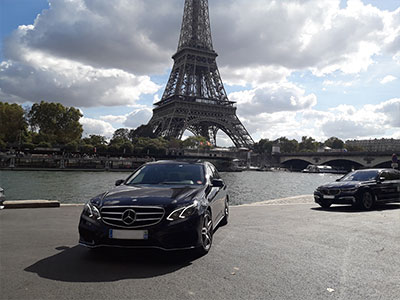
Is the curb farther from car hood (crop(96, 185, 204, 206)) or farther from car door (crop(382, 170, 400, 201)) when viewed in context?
car door (crop(382, 170, 400, 201))

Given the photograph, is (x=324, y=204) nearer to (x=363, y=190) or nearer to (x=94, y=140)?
(x=363, y=190)

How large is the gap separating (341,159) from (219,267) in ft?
334

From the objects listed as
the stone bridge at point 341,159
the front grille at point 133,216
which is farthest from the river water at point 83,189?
the stone bridge at point 341,159

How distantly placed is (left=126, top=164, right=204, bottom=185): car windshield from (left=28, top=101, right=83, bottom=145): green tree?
3340 inches

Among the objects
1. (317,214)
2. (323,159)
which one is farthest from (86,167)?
(317,214)

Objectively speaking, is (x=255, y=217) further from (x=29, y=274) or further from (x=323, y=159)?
(x=323, y=159)

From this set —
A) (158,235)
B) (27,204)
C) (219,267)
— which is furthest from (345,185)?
(27,204)

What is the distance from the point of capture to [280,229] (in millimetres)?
8055

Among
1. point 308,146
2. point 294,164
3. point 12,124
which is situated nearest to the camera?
point 12,124

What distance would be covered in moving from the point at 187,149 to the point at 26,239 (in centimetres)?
9942

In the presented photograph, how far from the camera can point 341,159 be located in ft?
325

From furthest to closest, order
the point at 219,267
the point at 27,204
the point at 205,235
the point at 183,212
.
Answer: the point at 27,204 → the point at 205,235 → the point at 183,212 → the point at 219,267

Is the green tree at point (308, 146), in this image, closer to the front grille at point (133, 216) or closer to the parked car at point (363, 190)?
the parked car at point (363, 190)

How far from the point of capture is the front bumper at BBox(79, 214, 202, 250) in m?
4.96
